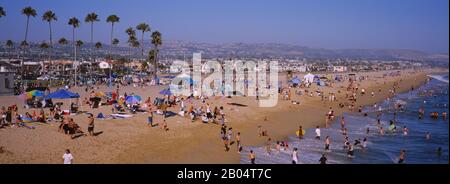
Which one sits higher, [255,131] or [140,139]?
[140,139]

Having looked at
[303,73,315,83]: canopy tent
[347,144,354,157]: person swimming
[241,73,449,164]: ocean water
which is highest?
[303,73,315,83]: canopy tent

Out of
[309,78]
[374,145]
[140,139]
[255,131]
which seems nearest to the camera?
[140,139]

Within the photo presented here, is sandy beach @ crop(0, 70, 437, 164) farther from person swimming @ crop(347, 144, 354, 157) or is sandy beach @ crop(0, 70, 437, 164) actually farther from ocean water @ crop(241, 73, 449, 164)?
person swimming @ crop(347, 144, 354, 157)

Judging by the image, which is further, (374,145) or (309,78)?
(309,78)

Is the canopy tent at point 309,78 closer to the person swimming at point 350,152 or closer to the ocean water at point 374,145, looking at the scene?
the ocean water at point 374,145

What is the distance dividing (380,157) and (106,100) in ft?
60.9

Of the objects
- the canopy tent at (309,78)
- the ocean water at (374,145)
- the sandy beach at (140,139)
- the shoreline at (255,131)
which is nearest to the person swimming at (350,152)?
the ocean water at (374,145)

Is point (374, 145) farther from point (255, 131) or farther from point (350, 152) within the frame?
point (255, 131)

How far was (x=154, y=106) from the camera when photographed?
28.7m

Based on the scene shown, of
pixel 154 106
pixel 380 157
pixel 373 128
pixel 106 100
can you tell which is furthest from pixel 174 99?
pixel 380 157

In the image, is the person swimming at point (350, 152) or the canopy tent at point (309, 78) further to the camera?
the canopy tent at point (309, 78)

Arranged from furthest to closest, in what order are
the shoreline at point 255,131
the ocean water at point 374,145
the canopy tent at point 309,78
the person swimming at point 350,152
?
the canopy tent at point 309,78, the person swimming at point 350,152, the ocean water at point 374,145, the shoreline at point 255,131

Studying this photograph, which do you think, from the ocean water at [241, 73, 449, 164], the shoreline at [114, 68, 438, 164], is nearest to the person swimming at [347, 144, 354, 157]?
the ocean water at [241, 73, 449, 164]

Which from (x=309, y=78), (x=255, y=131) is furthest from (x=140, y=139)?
(x=309, y=78)
